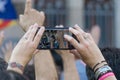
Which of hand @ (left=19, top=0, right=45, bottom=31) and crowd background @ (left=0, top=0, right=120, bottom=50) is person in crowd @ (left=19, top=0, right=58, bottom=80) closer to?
hand @ (left=19, top=0, right=45, bottom=31)

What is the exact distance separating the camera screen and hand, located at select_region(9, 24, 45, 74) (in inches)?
6.9

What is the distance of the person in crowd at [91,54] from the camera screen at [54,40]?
103 mm

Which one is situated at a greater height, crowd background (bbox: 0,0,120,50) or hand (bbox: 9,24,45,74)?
hand (bbox: 9,24,45,74)

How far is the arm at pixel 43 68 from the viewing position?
171 inches

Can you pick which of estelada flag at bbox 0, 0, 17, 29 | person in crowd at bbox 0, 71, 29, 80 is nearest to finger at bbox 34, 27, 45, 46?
person in crowd at bbox 0, 71, 29, 80

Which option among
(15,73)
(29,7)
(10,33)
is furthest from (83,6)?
(15,73)

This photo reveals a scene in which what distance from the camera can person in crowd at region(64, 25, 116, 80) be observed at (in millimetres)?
3545

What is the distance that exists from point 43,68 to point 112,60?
42 cm

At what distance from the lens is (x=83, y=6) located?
1495cm

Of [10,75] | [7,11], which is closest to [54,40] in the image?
[10,75]

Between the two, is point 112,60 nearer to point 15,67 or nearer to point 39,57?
point 39,57

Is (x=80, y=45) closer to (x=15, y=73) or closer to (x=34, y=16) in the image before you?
(x=15, y=73)

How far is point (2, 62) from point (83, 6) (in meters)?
11.3

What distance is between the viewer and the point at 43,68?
4.38m
